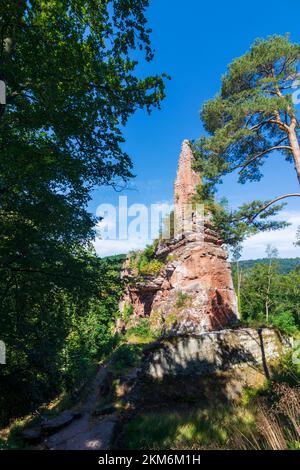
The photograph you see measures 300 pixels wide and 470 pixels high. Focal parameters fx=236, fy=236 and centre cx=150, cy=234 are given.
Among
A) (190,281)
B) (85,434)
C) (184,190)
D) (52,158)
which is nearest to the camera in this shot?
(52,158)

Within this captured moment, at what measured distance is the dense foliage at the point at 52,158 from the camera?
4516 mm

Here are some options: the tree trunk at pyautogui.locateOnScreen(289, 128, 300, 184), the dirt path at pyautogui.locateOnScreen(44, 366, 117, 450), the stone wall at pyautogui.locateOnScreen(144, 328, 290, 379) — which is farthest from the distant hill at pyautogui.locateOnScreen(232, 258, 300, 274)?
the dirt path at pyautogui.locateOnScreen(44, 366, 117, 450)

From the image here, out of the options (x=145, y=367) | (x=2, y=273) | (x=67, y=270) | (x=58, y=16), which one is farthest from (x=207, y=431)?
(x=58, y=16)

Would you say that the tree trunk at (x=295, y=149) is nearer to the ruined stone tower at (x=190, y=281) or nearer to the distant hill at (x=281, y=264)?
the ruined stone tower at (x=190, y=281)

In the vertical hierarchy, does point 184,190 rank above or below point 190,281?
above

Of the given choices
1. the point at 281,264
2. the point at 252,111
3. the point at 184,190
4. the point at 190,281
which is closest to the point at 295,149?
the point at 252,111

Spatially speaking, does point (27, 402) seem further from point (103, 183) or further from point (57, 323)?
point (103, 183)

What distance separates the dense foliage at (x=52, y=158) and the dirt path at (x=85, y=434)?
1.82 metres

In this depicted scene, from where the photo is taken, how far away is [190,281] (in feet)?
52.4

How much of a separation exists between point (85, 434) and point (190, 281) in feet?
34.5

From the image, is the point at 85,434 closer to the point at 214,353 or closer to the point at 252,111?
the point at 214,353

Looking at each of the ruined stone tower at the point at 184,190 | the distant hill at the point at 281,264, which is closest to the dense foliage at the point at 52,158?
the ruined stone tower at the point at 184,190

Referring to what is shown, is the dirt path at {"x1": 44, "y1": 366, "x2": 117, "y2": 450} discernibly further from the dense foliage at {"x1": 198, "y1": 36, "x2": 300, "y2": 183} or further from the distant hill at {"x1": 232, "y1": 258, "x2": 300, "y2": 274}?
the distant hill at {"x1": 232, "y1": 258, "x2": 300, "y2": 274}

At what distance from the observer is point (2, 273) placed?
5113 millimetres
